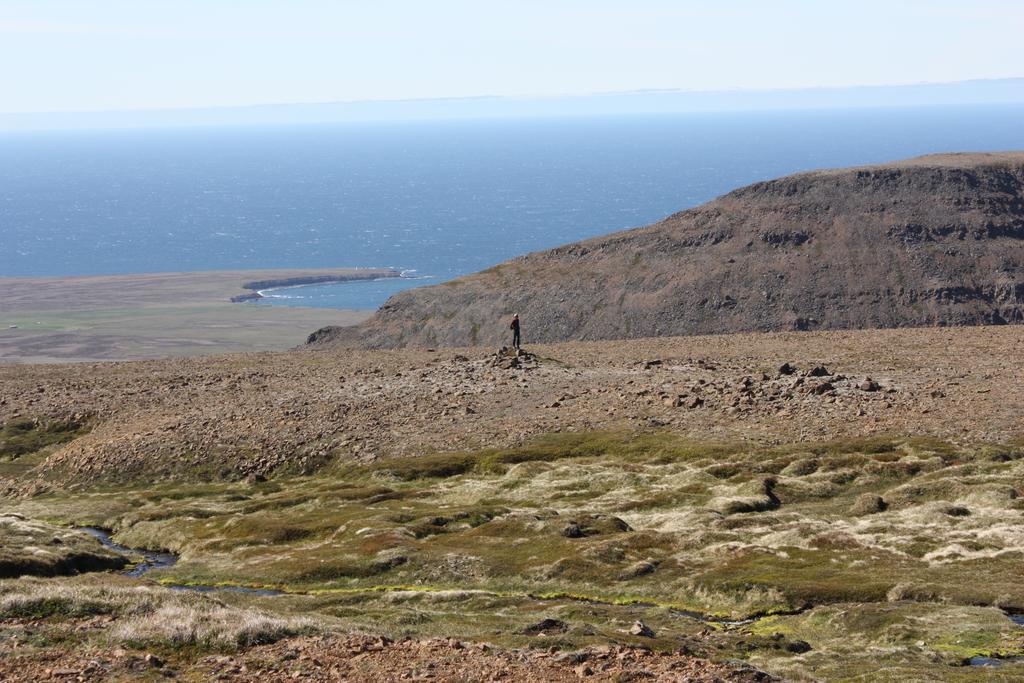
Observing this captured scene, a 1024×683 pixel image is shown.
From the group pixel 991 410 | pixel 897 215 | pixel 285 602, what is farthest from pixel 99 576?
pixel 897 215

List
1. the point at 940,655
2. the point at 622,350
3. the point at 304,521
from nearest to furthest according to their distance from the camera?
the point at 940,655 < the point at 304,521 < the point at 622,350

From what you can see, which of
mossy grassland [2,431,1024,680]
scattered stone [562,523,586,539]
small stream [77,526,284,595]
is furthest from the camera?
scattered stone [562,523,586,539]

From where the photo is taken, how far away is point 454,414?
82.9m

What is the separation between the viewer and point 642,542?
180 feet

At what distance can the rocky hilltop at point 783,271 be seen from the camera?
487 feet

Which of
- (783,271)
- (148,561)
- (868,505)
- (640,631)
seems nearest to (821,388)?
(868,505)

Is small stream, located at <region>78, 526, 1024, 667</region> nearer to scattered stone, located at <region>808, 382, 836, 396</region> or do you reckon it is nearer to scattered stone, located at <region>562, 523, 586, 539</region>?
scattered stone, located at <region>562, 523, 586, 539</region>

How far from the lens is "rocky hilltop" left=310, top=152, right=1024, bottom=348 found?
14850 centimetres

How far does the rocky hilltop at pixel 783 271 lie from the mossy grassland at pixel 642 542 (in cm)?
8101

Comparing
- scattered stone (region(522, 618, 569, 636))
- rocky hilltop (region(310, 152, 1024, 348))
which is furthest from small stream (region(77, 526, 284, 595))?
rocky hilltop (region(310, 152, 1024, 348))

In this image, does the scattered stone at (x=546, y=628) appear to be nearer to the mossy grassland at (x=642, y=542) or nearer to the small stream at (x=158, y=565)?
the mossy grassland at (x=642, y=542)

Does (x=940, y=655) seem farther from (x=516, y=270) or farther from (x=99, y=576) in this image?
(x=516, y=270)

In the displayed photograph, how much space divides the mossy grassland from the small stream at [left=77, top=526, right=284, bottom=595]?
0.80 meters

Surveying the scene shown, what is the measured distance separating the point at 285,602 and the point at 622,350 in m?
61.7
